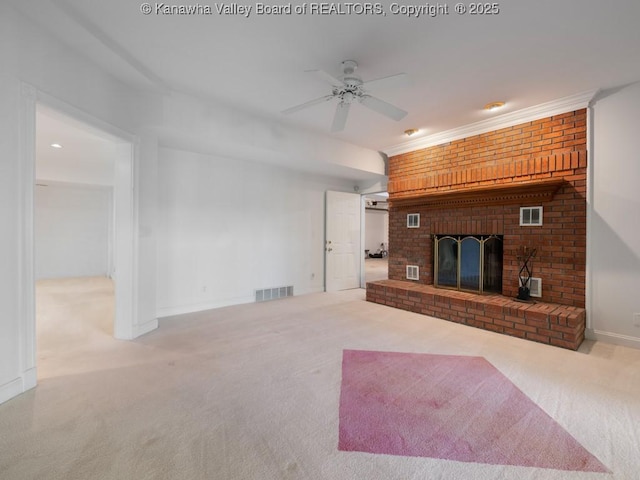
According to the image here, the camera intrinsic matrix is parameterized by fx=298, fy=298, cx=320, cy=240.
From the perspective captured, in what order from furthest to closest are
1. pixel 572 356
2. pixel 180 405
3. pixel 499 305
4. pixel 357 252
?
pixel 357 252
pixel 499 305
pixel 572 356
pixel 180 405

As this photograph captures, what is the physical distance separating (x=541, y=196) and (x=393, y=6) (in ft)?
9.41

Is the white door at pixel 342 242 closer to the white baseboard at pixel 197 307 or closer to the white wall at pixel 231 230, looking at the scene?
the white wall at pixel 231 230

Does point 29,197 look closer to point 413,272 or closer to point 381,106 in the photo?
point 381,106

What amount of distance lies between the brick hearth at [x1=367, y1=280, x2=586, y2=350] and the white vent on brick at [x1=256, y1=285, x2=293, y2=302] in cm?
173

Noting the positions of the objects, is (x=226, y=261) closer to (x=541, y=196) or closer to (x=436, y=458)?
(x=436, y=458)

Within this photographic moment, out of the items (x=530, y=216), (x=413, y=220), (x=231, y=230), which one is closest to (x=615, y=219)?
(x=530, y=216)

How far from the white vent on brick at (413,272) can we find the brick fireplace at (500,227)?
0.02 meters

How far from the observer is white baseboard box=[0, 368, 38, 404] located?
202cm

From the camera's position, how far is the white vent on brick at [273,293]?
5.11 metres

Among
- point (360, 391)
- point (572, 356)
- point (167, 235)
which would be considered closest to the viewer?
point (360, 391)

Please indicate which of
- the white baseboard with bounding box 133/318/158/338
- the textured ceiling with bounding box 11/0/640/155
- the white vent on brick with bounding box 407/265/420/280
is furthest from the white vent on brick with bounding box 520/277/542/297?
the white baseboard with bounding box 133/318/158/338

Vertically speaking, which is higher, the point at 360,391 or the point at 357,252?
the point at 357,252

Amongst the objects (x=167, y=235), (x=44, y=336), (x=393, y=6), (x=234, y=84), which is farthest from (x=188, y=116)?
(x=44, y=336)

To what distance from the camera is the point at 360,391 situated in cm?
221
